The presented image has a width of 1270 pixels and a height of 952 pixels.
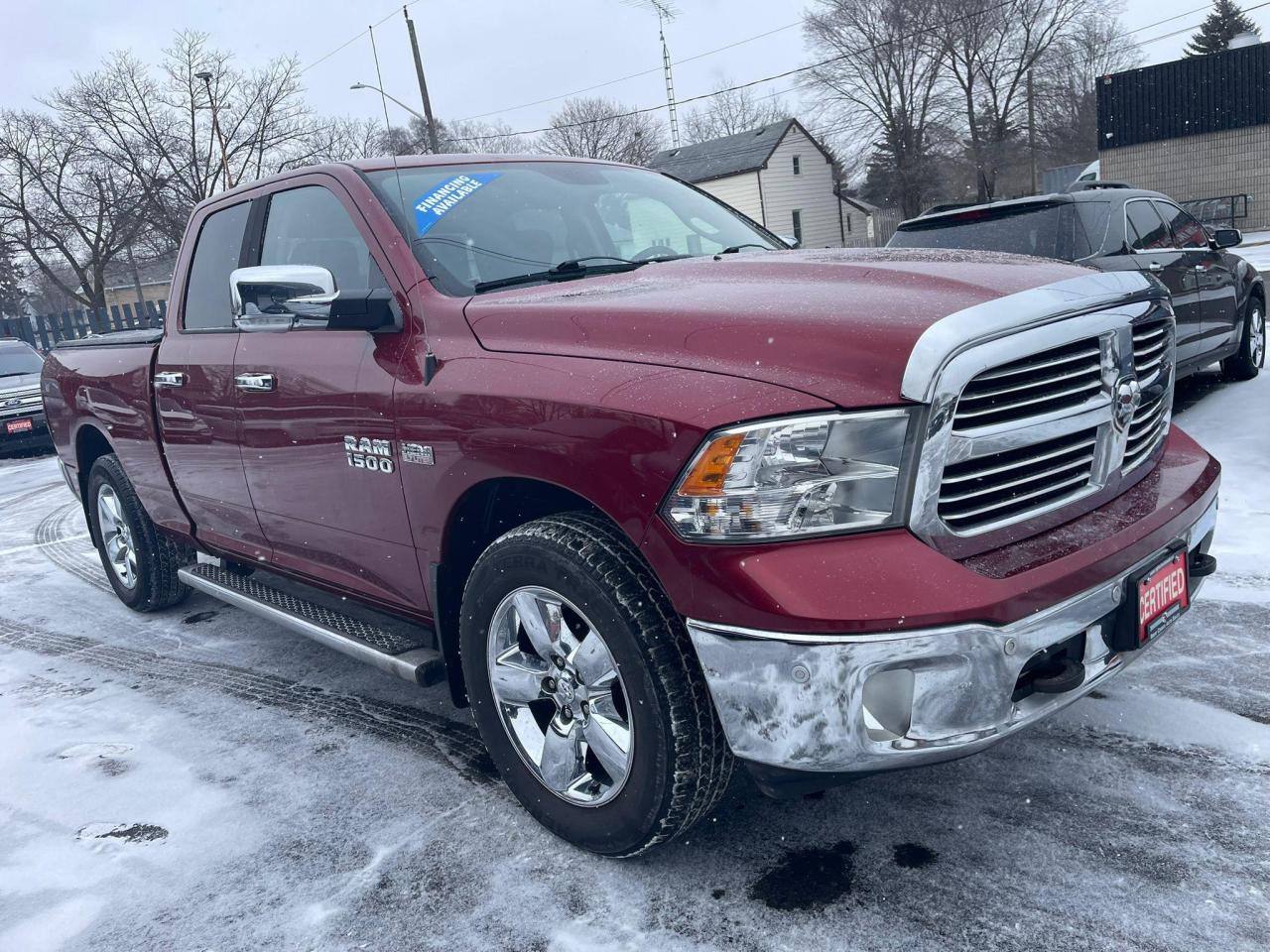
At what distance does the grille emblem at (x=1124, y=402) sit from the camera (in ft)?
7.87

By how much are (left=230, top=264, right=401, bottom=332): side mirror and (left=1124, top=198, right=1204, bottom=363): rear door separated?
17.1 feet

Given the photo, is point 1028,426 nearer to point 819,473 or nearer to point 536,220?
point 819,473

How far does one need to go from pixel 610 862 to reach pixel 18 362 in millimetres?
15093

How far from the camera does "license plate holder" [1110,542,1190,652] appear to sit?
2.24 meters

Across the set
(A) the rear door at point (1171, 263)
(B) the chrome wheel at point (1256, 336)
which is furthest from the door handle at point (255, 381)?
(B) the chrome wheel at point (1256, 336)

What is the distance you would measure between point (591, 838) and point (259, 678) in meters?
2.23

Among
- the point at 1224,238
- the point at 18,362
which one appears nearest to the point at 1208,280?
the point at 1224,238

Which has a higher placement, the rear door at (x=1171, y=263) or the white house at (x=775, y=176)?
the white house at (x=775, y=176)

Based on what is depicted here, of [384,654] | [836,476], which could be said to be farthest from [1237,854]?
[384,654]

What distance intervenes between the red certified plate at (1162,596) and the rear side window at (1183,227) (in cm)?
538

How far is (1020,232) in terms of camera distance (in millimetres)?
6082

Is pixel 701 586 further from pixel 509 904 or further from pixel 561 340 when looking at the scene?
pixel 509 904

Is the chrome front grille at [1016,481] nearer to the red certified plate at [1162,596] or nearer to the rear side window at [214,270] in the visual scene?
the red certified plate at [1162,596]

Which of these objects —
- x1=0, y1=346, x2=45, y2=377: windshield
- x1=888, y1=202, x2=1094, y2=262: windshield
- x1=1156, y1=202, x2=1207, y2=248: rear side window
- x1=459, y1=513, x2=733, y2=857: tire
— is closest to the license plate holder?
x1=459, y1=513, x2=733, y2=857: tire
